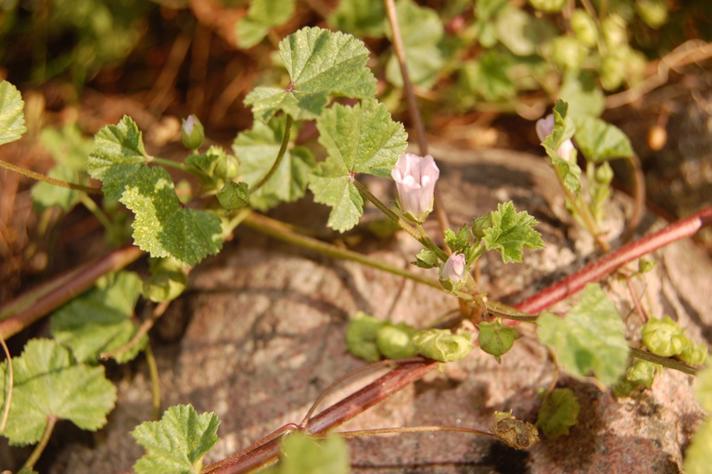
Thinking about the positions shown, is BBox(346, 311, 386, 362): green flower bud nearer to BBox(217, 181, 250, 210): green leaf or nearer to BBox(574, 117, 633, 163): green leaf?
BBox(217, 181, 250, 210): green leaf

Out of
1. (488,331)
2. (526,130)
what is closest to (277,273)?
(488,331)

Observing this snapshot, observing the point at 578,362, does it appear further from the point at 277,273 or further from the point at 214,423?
the point at 277,273

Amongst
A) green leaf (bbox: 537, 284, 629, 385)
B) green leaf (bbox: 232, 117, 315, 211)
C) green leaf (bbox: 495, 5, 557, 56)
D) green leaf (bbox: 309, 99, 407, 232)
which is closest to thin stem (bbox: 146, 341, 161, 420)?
green leaf (bbox: 232, 117, 315, 211)

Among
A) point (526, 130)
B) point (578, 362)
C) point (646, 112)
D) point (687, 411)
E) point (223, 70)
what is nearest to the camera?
point (578, 362)

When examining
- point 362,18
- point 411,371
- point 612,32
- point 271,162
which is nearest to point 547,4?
point 612,32

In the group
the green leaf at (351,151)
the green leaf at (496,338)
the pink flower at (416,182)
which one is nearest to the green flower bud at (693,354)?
the green leaf at (496,338)

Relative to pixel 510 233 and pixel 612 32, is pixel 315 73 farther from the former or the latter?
pixel 612 32
